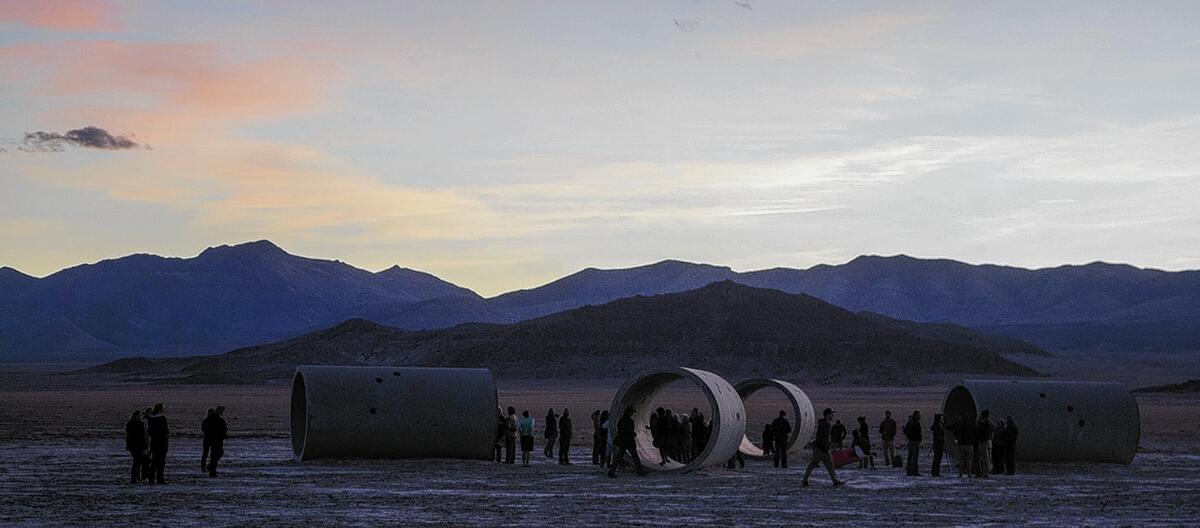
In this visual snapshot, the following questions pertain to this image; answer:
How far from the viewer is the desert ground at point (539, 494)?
2181 centimetres

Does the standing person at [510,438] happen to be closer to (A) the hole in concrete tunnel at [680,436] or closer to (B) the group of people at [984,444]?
(A) the hole in concrete tunnel at [680,436]

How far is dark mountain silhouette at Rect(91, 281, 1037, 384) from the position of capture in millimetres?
122562

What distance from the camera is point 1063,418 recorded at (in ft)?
107

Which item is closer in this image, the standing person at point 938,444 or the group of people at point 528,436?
the standing person at point 938,444

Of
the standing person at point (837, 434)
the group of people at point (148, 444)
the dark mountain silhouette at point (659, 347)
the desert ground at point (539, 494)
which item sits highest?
the dark mountain silhouette at point (659, 347)

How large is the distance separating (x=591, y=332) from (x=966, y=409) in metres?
99.4

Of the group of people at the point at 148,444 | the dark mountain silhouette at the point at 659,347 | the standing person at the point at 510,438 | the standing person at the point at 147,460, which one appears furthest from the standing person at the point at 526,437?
the dark mountain silhouette at the point at 659,347

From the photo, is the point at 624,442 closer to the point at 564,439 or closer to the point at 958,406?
the point at 564,439

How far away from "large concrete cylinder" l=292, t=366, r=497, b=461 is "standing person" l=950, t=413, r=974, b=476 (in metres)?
9.37

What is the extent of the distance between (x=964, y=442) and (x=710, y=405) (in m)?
4.81

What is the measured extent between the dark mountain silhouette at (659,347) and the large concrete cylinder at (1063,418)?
262 ft

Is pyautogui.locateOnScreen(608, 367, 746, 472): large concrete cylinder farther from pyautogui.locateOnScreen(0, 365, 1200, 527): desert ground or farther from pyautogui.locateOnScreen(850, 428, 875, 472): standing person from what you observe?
pyautogui.locateOnScreen(850, 428, 875, 472): standing person

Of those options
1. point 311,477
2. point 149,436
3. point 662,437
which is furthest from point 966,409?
point 149,436

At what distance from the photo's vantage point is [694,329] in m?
135
